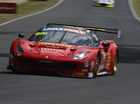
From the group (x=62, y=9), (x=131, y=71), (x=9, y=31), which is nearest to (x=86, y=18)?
(x=62, y=9)

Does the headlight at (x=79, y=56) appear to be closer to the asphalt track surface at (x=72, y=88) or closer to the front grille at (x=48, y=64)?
the front grille at (x=48, y=64)

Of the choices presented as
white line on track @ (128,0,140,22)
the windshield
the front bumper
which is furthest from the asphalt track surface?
white line on track @ (128,0,140,22)

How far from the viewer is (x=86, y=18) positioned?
158 ft

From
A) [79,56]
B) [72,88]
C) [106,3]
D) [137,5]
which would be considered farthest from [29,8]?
[72,88]

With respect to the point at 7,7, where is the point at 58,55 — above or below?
above

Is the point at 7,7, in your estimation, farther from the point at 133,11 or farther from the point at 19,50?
the point at 19,50

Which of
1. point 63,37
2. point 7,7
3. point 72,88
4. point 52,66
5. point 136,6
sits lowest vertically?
point 136,6

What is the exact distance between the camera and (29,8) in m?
55.1

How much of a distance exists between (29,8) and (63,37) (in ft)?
129

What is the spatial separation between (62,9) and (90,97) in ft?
152

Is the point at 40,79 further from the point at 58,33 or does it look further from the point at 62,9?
the point at 62,9

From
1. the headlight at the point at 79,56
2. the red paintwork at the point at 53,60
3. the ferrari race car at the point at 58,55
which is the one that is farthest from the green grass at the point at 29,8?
the headlight at the point at 79,56

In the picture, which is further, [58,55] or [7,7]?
[7,7]

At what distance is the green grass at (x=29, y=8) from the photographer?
43.7 m
